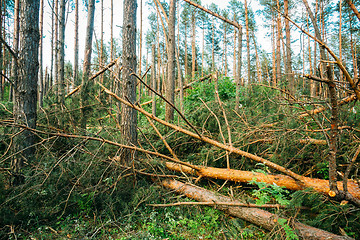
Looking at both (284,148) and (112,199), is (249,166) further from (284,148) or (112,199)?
(112,199)

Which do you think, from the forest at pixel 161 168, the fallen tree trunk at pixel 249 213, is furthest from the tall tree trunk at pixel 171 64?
the fallen tree trunk at pixel 249 213

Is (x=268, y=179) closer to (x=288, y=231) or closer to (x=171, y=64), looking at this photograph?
(x=288, y=231)

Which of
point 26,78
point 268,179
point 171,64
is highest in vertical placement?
point 171,64

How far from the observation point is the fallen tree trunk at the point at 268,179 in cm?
249

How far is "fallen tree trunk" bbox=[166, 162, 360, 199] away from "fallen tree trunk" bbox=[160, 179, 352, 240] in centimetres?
29

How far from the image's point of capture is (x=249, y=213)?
2605 millimetres

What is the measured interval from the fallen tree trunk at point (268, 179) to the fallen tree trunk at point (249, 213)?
0.29 m

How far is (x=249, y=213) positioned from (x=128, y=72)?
9.48 ft

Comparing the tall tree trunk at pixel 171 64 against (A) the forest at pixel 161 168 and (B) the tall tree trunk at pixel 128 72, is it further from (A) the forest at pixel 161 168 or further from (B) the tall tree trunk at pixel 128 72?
(B) the tall tree trunk at pixel 128 72

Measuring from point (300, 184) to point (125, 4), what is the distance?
4.09m

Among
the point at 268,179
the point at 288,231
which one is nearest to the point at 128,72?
the point at 268,179

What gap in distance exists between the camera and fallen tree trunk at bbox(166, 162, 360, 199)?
8.16ft

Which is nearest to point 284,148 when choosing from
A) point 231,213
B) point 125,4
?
point 231,213

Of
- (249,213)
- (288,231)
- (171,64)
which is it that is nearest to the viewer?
(288,231)
